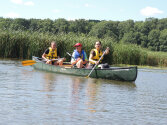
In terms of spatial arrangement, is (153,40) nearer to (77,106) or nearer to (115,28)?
(115,28)

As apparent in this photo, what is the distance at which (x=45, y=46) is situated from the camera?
20297 millimetres

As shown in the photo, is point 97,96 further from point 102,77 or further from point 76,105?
point 102,77

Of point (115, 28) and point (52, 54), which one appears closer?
point (52, 54)

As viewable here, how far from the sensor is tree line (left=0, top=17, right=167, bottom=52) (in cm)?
7350

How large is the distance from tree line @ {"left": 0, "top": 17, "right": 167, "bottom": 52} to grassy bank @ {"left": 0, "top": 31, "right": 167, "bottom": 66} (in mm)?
46785

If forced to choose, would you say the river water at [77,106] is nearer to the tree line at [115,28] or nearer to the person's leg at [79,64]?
the person's leg at [79,64]

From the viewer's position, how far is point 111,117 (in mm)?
5914

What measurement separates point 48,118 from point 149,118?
1716mm

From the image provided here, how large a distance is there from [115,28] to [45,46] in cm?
6211

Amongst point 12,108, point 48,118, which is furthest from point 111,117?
point 12,108

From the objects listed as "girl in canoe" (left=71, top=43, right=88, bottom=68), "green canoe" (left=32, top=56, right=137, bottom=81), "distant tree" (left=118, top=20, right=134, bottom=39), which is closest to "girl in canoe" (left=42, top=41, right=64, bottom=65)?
"green canoe" (left=32, top=56, right=137, bottom=81)

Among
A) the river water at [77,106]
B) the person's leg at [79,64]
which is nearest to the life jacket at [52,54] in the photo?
the person's leg at [79,64]

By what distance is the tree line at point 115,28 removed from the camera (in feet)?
241

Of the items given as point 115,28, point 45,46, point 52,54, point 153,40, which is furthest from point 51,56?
point 115,28
